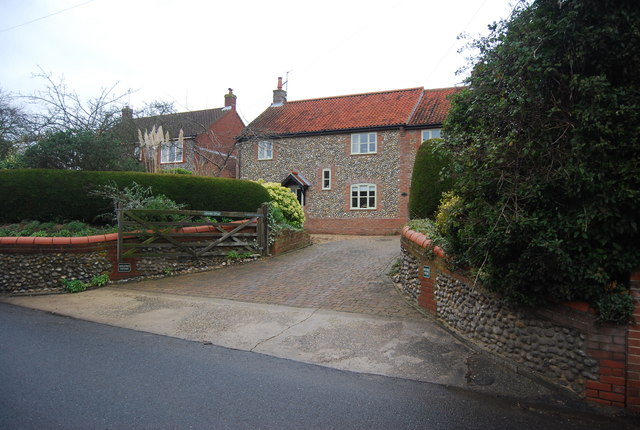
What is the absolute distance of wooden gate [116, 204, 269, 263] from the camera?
9164mm

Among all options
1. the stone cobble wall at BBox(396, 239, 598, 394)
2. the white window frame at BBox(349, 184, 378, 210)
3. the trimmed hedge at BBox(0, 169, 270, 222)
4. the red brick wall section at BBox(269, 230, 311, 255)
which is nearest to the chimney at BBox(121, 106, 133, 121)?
the white window frame at BBox(349, 184, 378, 210)

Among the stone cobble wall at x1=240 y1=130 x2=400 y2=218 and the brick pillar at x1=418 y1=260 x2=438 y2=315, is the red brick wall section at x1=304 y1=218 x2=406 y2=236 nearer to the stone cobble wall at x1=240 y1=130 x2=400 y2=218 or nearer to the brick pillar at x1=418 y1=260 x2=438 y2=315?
the stone cobble wall at x1=240 y1=130 x2=400 y2=218

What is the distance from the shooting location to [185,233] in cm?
1002

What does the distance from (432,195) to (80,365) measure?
25.9ft

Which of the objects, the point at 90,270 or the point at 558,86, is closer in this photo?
the point at 558,86

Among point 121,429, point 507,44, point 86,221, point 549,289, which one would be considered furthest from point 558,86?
point 86,221

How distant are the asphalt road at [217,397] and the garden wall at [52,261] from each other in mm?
3830

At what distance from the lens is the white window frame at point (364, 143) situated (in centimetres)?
2284

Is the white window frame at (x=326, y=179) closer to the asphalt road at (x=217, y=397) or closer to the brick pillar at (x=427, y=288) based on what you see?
the brick pillar at (x=427, y=288)

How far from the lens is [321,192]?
2378 cm

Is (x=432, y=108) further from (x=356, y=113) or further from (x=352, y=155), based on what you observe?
(x=352, y=155)

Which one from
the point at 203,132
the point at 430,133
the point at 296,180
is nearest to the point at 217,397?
the point at 296,180

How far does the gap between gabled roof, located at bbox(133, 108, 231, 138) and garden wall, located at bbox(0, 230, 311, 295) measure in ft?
53.5

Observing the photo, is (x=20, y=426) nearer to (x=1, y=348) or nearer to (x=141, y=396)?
(x=141, y=396)
